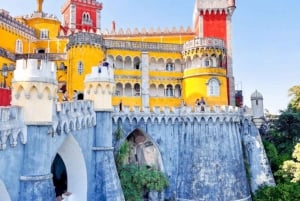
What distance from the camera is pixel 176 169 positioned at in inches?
1257

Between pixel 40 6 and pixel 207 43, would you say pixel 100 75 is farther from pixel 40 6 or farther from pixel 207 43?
pixel 40 6

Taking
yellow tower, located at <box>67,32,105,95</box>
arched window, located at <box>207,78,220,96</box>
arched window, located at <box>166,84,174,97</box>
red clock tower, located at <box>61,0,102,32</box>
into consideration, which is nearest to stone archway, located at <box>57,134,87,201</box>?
yellow tower, located at <box>67,32,105,95</box>

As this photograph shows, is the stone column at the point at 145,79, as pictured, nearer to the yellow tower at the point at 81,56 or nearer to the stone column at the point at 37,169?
the yellow tower at the point at 81,56

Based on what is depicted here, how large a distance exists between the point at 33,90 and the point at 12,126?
1.97m

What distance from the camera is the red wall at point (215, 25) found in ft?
132

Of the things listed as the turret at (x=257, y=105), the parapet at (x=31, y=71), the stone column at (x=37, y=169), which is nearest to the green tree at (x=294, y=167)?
the turret at (x=257, y=105)

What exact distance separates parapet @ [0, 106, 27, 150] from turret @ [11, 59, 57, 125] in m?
0.39

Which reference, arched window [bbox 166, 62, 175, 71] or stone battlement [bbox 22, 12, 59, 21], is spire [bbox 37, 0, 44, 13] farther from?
arched window [bbox 166, 62, 175, 71]

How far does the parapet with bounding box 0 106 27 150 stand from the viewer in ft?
38.4

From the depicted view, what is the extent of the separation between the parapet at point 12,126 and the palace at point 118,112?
0.04 meters

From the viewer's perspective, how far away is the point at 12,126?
12258 millimetres

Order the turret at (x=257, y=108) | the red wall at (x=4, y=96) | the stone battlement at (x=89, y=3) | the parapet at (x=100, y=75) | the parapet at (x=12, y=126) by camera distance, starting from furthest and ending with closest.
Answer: the stone battlement at (x=89, y=3), the turret at (x=257, y=108), the red wall at (x=4, y=96), the parapet at (x=100, y=75), the parapet at (x=12, y=126)

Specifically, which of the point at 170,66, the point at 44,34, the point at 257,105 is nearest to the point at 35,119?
the point at 170,66

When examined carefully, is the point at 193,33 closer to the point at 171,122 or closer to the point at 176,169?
the point at 171,122
